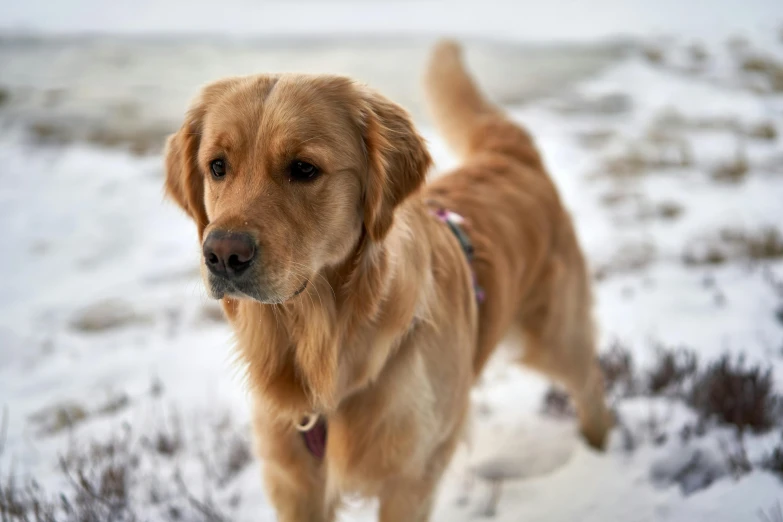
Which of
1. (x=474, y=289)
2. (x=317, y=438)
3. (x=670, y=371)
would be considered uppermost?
(x=474, y=289)

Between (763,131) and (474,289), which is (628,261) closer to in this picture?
(474,289)

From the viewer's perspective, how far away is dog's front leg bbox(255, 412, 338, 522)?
6.32 feet

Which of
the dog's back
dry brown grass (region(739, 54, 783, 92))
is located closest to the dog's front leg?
the dog's back

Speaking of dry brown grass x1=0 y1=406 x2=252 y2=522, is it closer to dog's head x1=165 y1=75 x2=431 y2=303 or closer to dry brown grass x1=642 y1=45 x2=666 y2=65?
dog's head x1=165 y1=75 x2=431 y2=303

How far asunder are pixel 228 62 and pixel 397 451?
27.9 feet

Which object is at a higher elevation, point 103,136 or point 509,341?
point 509,341

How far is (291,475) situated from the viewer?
1.93 metres

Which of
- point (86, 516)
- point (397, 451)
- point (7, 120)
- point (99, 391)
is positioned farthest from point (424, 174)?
point (7, 120)

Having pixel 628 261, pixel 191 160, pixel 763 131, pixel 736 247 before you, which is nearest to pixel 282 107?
pixel 191 160

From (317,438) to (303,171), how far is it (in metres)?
0.90

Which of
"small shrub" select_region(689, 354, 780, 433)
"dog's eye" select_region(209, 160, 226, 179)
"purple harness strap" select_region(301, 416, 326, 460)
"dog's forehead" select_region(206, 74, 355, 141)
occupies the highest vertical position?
"dog's forehead" select_region(206, 74, 355, 141)

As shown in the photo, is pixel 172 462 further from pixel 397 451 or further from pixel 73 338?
pixel 73 338

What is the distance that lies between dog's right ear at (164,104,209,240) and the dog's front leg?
76 cm

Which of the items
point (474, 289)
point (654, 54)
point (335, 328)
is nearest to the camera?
point (335, 328)
